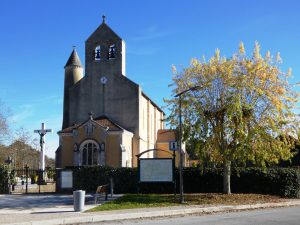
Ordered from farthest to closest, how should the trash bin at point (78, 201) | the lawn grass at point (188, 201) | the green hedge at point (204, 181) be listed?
the green hedge at point (204, 181), the lawn grass at point (188, 201), the trash bin at point (78, 201)

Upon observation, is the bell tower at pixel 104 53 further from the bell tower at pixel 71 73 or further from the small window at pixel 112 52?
the bell tower at pixel 71 73

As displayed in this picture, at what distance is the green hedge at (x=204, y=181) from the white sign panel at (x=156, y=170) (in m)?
1.56

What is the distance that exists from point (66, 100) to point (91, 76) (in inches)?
255

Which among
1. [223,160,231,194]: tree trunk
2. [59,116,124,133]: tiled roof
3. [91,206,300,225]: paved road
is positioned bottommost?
[91,206,300,225]: paved road

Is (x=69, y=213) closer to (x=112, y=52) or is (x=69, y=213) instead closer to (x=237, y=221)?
(x=237, y=221)

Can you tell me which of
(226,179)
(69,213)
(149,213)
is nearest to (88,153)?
(226,179)

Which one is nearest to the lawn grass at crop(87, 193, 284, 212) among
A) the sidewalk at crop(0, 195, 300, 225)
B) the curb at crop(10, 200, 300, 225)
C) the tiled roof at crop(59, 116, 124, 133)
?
the sidewalk at crop(0, 195, 300, 225)

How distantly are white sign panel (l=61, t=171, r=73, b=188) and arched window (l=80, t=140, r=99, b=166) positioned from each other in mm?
11617

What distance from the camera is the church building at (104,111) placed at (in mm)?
40031

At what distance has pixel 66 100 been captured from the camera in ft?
164

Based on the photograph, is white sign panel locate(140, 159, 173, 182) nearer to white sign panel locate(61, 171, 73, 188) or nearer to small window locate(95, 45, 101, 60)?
white sign panel locate(61, 171, 73, 188)

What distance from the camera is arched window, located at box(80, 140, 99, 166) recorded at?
4003 cm

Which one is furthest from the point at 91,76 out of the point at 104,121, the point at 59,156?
the point at 59,156

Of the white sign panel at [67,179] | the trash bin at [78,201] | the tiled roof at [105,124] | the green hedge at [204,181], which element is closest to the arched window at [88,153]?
the tiled roof at [105,124]
